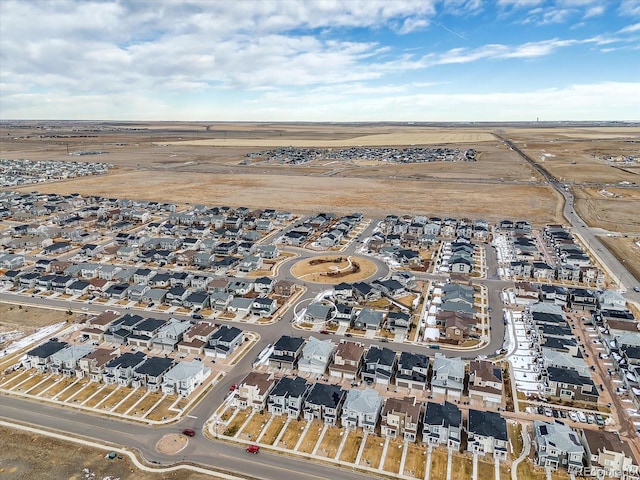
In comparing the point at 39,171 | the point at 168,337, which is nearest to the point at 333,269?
the point at 168,337

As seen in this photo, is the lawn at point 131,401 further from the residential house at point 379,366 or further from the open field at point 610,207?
the open field at point 610,207

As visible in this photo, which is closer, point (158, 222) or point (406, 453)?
point (406, 453)

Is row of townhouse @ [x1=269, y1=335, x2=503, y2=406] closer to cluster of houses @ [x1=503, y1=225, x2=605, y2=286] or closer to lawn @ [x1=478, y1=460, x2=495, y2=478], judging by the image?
lawn @ [x1=478, y1=460, x2=495, y2=478]

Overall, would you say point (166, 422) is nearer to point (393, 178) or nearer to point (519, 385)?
point (519, 385)

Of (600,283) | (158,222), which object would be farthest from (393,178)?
(600,283)

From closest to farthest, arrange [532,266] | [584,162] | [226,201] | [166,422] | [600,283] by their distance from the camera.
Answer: [166,422] < [600,283] < [532,266] < [226,201] < [584,162]

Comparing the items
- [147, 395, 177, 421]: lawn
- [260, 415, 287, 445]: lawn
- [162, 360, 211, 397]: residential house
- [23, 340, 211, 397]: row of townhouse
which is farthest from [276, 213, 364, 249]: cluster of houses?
[260, 415, 287, 445]: lawn

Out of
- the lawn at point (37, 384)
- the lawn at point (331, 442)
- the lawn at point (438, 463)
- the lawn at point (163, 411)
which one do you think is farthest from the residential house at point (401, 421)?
the lawn at point (37, 384)
